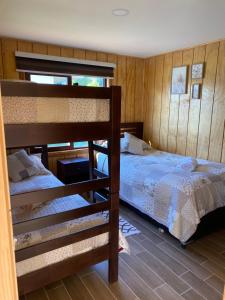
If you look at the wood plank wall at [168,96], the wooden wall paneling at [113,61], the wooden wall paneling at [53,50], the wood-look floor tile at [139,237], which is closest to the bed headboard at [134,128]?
the wood plank wall at [168,96]

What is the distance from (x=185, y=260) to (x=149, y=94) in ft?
10.2

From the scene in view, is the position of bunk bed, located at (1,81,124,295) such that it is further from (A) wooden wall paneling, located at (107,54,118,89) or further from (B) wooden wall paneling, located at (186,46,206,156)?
(A) wooden wall paneling, located at (107,54,118,89)

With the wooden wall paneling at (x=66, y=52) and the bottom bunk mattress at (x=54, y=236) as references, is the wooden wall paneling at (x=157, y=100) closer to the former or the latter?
the wooden wall paneling at (x=66, y=52)

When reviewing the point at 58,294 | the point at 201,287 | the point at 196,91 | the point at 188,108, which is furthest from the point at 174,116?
the point at 58,294

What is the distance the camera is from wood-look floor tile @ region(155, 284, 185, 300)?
1755 millimetres

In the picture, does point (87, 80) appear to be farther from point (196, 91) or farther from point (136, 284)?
point (136, 284)

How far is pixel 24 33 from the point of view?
2.93 meters

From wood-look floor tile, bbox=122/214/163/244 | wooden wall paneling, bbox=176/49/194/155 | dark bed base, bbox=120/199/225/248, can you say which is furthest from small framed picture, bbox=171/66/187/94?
wood-look floor tile, bbox=122/214/163/244

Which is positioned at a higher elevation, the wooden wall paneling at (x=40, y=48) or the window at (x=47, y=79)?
the wooden wall paneling at (x=40, y=48)

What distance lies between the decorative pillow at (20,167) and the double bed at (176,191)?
1213mm

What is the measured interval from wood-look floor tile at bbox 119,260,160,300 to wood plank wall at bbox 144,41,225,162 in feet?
6.98

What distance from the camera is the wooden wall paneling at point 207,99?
3.26m

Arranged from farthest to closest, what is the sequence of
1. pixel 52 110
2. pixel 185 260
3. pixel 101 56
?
pixel 101 56
pixel 185 260
pixel 52 110

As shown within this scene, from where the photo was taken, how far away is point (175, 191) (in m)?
2.38
